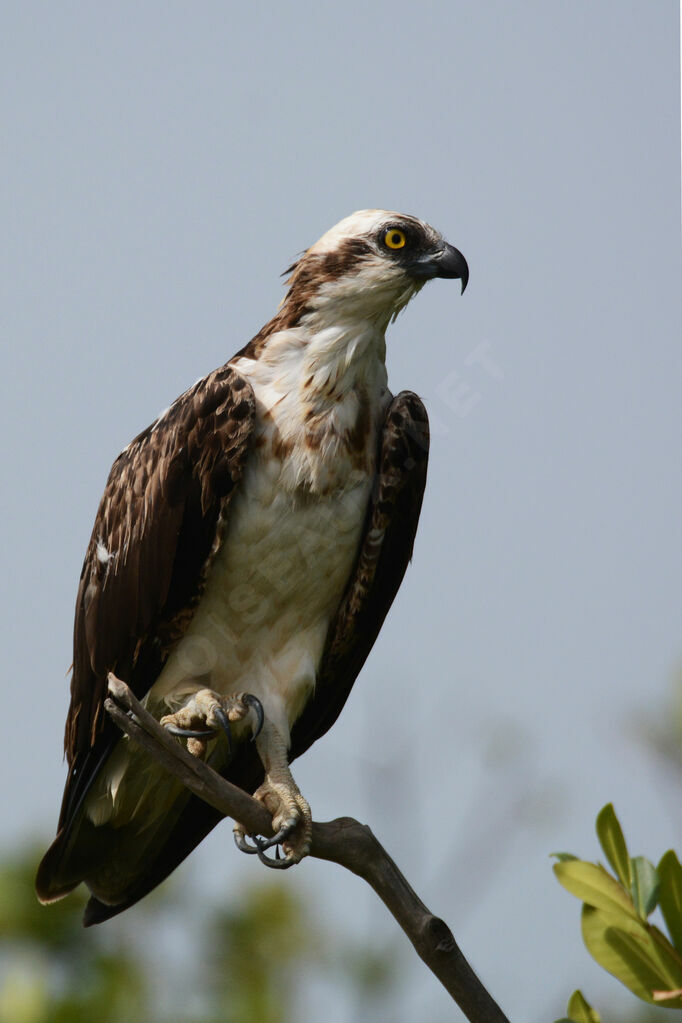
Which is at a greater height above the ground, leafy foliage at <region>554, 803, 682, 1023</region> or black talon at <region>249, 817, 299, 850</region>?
leafy foliage at <region>554, 803, 682, 1023</region>

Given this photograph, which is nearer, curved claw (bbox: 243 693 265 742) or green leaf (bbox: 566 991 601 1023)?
green leaf (bbox: 566 991 601 1023)

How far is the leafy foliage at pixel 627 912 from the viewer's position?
2.03 metres

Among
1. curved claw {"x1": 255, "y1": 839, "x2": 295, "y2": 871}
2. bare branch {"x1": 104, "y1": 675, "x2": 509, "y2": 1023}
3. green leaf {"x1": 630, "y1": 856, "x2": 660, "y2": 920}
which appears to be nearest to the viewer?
green leaf {"x1": 630, "y1": 856, "x2": 660, "y2": 920}

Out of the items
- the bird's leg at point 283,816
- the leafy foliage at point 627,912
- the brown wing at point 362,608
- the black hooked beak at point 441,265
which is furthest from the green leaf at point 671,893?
the black hooked beak at point 441,265

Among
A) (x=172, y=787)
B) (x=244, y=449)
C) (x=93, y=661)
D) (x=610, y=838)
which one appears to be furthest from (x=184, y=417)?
(x=610, y=838)

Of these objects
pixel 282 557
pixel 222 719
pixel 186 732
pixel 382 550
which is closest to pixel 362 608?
pixel 382 550

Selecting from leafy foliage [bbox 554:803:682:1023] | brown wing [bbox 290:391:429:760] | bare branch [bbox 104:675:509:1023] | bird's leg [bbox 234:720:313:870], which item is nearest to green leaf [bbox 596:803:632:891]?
leafy foliage [bbox 554:803:682:1023]

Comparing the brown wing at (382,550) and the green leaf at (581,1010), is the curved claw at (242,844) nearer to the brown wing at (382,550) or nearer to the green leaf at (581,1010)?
the brown wing at (382,550)

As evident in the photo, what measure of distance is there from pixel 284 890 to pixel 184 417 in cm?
157

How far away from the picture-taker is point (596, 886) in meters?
2.05

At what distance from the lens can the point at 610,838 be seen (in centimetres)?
206

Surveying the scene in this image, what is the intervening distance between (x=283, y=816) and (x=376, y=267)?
1.78m

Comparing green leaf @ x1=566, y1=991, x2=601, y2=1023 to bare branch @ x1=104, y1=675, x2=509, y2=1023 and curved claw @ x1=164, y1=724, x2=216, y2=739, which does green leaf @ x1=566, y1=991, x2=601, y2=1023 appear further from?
curved claw @ x1=164, y1=724, x2=216, y2=739

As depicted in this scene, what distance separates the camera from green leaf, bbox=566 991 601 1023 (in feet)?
6.75
